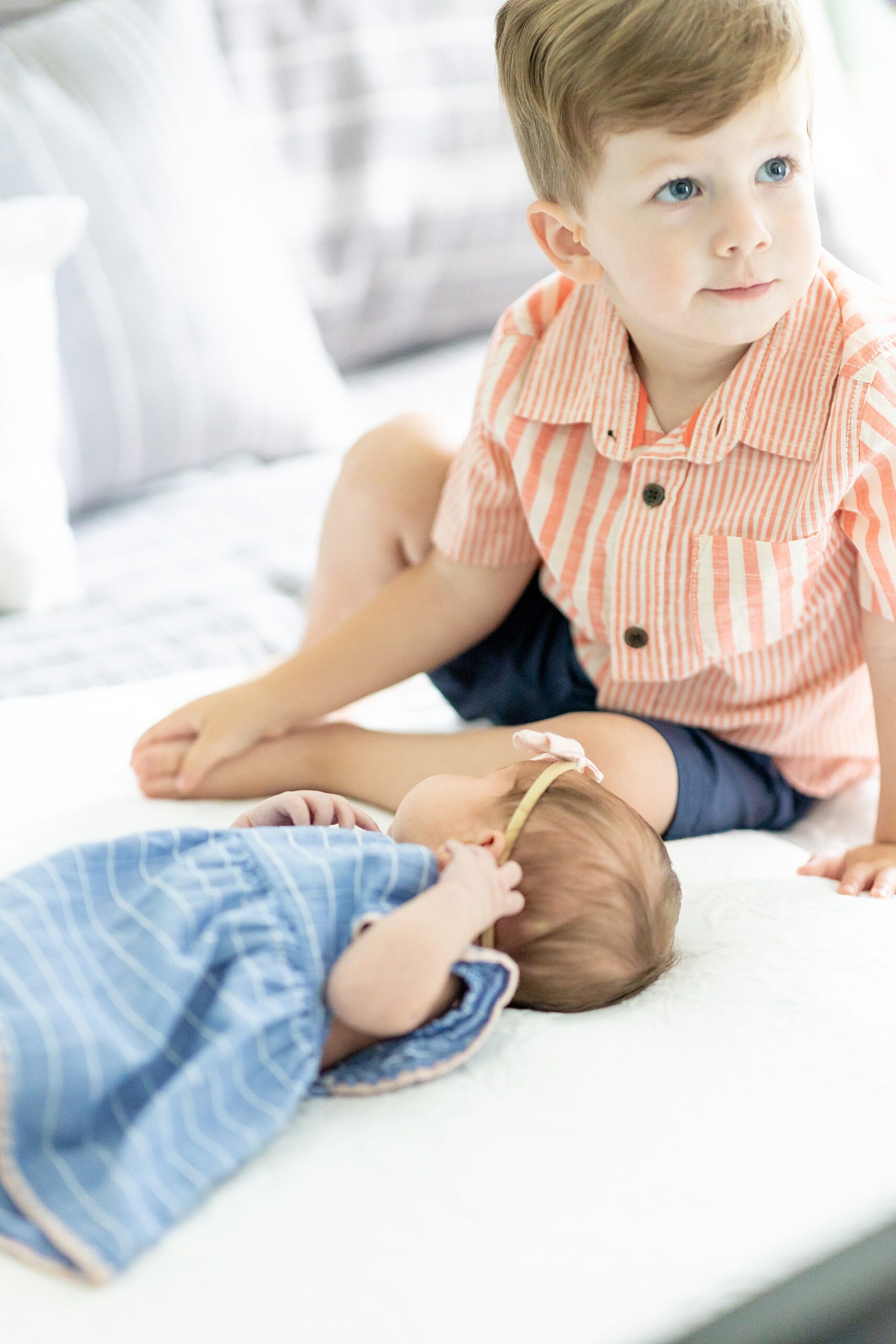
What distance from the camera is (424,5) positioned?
1653 mm

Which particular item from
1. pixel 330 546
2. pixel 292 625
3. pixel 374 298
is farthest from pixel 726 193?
pixel 374 298

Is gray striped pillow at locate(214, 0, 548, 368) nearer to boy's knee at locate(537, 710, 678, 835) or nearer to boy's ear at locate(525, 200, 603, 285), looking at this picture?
boy's ear at locate(525, 200, 603, 285)

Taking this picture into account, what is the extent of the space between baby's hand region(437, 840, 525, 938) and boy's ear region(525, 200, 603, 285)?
0.43m

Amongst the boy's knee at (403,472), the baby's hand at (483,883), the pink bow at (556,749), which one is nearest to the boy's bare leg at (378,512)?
the boy's knee at (403,472)

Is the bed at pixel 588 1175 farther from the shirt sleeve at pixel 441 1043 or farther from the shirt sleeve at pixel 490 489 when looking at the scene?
the shirt sleeve at pixel 490 489

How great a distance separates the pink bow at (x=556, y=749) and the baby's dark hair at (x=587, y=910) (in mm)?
71

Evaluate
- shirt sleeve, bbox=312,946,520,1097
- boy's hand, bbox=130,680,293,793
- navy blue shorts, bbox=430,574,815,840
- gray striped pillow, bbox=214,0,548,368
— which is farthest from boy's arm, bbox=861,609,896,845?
gray striped pillow, bbox=214,0,548,368

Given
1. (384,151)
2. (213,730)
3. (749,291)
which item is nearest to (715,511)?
(749,291)

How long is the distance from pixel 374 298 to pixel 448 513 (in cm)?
72

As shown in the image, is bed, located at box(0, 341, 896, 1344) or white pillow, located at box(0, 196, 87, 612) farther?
white pillow, located at box(0, 196, 87, 612)

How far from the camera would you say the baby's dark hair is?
0.72m

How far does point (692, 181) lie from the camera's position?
79 cm

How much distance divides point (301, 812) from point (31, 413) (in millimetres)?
590

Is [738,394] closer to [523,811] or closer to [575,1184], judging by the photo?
[523,811]
